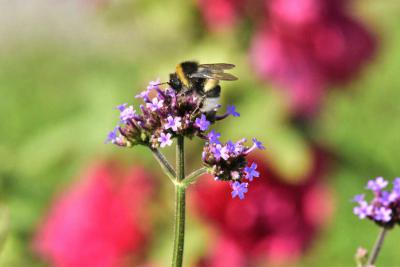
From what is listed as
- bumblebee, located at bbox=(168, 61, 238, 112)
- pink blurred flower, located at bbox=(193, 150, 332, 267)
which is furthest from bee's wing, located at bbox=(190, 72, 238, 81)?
pink blurred flower, located at bbox=(193, 150, 332, 267)

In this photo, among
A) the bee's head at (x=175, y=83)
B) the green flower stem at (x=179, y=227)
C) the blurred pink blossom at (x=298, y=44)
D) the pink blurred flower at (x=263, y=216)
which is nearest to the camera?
the green flower stem at (x=179, y=227)

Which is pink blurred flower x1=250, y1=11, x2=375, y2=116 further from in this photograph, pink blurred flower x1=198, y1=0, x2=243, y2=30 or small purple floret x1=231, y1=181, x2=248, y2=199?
small purple floret x1=231, y1=181, x2=248, y2=199

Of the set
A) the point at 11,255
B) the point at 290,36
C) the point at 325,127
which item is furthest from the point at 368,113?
the point at 11,255

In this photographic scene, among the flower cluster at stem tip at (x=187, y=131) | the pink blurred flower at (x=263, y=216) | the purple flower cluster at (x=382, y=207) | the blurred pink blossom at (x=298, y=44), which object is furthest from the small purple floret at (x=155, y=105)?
the blurred pink blossom at (x=298, y=44)

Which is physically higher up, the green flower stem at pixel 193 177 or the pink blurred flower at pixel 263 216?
the pink blurred flower at pixel 263 216

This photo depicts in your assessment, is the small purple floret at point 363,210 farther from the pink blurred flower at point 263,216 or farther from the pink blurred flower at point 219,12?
the pink blurred flower at point 219,12

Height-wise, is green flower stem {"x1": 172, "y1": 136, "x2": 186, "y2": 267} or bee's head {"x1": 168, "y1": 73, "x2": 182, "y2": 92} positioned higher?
bee's head {"x1": 168, "y1": 73, "x2": 182, "y2": 92}
